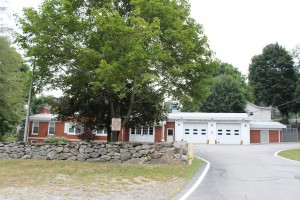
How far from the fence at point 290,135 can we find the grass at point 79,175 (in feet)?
120

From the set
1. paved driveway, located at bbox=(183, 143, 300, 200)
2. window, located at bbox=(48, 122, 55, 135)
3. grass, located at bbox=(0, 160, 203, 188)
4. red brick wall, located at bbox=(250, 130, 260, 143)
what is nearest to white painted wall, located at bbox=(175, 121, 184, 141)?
red brick wall, located at bbox=(250, 130, 260, 143)

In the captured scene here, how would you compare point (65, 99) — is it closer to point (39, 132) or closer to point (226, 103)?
point (39, 132)

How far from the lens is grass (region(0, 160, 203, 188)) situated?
10.5 metres

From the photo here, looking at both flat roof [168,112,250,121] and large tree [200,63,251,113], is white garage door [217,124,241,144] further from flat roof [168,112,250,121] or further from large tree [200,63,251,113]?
large tree [200,63,251,113]

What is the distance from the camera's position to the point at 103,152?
1748 cm

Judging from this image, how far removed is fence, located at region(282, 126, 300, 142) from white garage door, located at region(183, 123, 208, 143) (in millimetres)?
14147

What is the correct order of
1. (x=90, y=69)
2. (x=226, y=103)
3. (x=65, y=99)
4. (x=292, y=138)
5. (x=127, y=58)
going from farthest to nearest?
(x=226, y=103) < (x=292, y=138) < (x=65, y=99) < (x=90, y=69) < (x=127, y=58)

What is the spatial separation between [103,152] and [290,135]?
37848mm

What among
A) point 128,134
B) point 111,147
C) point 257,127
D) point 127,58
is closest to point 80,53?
point 127,58

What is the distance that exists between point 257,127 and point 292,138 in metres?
9.40

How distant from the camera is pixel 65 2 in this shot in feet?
49.6

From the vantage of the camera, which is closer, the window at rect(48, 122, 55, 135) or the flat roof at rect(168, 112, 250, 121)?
the flat roof at rect(168, 112, 250, 121)

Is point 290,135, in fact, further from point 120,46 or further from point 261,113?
point 120,46

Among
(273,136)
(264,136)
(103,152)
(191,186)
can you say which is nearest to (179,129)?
(264,136)
